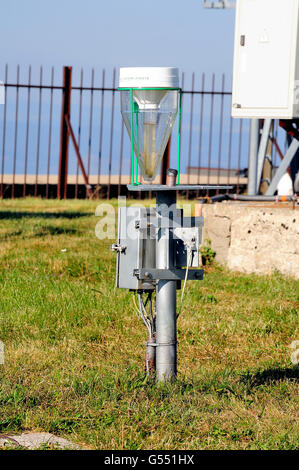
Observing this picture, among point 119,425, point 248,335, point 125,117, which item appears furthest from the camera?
point 248,335

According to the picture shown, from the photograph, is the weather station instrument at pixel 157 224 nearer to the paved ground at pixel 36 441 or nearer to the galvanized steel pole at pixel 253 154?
the paved ground at pixel 36 441

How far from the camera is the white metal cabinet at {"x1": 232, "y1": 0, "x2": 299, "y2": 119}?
778cm

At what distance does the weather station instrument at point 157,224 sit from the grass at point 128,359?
0.39 metres

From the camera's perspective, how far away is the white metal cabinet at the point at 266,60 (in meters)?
7.78

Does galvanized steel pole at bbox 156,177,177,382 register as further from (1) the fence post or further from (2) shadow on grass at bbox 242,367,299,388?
(1) the fence post

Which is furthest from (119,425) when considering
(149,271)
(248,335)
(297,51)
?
(297,51)

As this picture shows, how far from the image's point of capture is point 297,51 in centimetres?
775

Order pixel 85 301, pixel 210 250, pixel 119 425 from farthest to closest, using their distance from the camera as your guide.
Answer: pixel 210 250 < pixel 85 301 < pixel 119 425

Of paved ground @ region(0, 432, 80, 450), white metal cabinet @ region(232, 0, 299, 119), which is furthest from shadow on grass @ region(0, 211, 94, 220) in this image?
paved ground @ region(0, 432, 80, 450)

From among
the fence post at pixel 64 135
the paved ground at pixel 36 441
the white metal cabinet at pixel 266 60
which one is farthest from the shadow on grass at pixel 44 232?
the paved ground at pixel 36 441

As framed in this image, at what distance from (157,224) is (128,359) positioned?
1540mm

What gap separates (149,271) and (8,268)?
412cm
